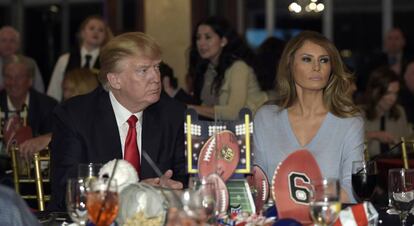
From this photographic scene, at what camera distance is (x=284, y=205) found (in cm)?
337

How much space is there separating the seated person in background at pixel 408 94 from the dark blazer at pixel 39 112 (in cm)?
283

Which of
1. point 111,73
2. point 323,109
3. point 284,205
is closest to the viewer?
point 284,205

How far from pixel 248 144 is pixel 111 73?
99 cm

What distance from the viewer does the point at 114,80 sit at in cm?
426

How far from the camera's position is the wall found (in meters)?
9.24

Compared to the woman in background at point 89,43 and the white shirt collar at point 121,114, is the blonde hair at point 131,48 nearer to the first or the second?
the white shirt collar at point 121,114

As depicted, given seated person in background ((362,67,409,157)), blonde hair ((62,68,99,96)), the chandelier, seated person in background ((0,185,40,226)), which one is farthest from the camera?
seated person in background ((362,67,409,157))

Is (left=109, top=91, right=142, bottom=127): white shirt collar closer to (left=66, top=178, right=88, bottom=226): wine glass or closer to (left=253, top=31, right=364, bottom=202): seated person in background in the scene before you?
(left=253, top=31, right=364, bottom=202): seated person in background

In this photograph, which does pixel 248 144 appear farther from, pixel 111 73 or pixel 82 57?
pixel 82 57

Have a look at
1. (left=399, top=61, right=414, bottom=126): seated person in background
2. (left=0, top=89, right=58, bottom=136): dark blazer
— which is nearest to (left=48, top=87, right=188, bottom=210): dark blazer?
(left=0, top=89, right=58, bottom=136): dark blazer

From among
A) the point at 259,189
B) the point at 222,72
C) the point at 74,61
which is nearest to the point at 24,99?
the point at 74,61

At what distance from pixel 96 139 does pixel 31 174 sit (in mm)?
1334

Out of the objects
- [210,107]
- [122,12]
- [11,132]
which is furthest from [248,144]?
[122,12]

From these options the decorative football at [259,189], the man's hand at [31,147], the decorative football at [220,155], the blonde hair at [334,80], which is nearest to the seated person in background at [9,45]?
the man's hand at [31,147]
